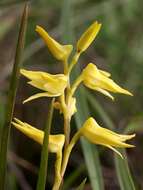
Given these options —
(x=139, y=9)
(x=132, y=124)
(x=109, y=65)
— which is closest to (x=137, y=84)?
(x=109, y=65)

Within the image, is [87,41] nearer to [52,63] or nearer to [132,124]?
[132,124]

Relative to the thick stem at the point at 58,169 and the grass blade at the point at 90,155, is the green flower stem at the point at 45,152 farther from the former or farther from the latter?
the grass blade at the point at 90,155

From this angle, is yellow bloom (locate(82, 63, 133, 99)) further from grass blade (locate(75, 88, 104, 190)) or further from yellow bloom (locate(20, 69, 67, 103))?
grass blade (locate(75, 88, 104, 190))

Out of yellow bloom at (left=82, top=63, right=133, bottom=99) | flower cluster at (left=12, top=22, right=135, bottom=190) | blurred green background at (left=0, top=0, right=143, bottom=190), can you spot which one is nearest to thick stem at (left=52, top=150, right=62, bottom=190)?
flower cluster at (left=12, top=22, right=135, bottom=190)

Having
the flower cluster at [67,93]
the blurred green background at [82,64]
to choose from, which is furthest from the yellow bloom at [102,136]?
the blurred green background at [82,64]

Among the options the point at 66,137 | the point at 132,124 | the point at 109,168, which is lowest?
the point at 109,168

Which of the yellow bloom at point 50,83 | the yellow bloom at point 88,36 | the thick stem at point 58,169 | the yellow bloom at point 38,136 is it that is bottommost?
the thick stem at point 58,169
